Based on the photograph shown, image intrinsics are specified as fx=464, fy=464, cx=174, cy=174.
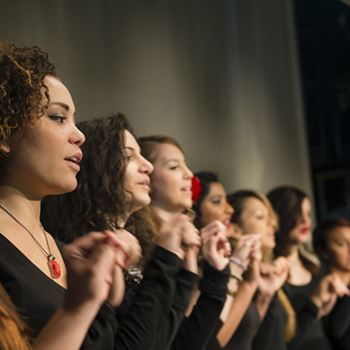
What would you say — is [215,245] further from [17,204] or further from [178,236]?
[17,204]

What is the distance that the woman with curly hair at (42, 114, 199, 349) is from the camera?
117 cm

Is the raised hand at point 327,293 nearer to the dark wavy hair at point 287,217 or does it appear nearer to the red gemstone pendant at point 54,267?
the dark wavy hair at point 287,217

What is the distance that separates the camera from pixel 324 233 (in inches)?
110

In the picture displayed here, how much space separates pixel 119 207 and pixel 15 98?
1.73 ft

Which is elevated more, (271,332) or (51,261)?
(51,261)

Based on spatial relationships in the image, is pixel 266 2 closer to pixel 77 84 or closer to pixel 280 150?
pixel 280 150

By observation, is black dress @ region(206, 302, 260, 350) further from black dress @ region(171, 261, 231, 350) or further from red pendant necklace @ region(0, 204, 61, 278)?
red pendant necklace @ region(0, 204, 61, 278)

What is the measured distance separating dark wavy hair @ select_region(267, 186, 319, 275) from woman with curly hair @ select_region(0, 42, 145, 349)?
176cm

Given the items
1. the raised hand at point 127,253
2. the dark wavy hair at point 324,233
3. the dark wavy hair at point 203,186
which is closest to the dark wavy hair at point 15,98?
the raised hand at point 127,253

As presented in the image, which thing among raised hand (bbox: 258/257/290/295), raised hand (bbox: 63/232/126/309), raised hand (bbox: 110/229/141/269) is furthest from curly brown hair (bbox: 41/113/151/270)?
raised hand (bbox: 258/257/290/295)

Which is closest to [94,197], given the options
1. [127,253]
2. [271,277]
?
[127,253]

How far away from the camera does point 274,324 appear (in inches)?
83.2

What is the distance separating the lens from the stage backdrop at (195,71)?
1.85 m

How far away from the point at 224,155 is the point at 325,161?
170 cm
